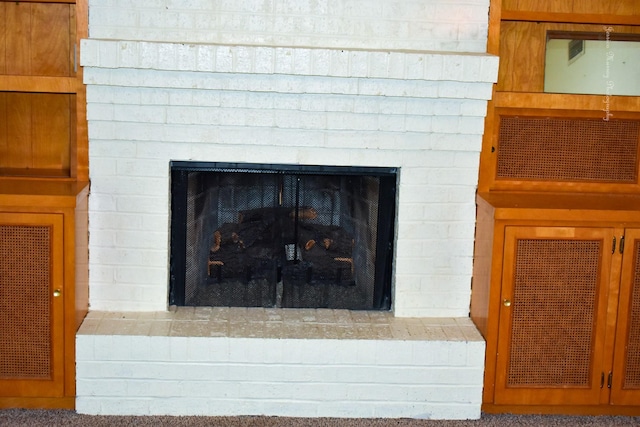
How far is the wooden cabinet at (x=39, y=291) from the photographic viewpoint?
3264 mm

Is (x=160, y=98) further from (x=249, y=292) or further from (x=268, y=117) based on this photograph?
(x=249, y=292)

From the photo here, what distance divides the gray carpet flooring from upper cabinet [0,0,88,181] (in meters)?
1.03

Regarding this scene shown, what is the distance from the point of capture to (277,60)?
3.40 meters

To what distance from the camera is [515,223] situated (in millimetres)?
3348

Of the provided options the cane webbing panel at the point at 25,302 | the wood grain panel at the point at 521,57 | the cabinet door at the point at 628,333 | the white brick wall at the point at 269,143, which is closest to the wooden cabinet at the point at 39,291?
the cane webbing panel at the point at 25,302

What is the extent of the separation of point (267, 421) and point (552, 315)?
1.30m

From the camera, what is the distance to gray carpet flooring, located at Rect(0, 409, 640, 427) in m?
3.35

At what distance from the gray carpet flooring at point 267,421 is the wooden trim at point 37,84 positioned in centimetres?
138

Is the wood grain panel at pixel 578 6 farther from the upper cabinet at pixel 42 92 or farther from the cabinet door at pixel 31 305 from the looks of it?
the cabinet door at pixel 31 305

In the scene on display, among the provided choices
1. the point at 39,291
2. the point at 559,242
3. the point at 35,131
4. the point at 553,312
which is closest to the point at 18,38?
the point at 35,131

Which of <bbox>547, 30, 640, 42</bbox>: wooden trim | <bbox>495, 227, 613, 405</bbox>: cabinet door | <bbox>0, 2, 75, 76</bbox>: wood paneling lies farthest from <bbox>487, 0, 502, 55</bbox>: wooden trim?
<bbox>0, 2, 75, 76</bbox>: wood paneling

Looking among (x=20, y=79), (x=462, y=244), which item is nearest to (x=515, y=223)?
(x=462, y=244)

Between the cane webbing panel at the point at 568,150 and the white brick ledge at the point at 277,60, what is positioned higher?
the white brick ledge at the point at 277,60

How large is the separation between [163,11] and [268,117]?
634 millimetres
